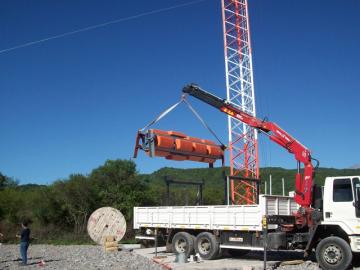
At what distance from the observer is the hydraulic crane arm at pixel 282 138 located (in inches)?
635

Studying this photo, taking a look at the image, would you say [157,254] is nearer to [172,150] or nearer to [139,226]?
[139,226]

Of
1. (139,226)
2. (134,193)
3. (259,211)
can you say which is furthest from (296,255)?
(134,193)

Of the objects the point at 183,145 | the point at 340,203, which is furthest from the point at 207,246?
the point at 340,203

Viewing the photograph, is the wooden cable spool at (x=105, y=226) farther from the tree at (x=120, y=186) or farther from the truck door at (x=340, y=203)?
the truck door at (x=340, y=203)

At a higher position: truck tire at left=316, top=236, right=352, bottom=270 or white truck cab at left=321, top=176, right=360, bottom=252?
white truck cab at left=321, top=176, right=360, bottom=252

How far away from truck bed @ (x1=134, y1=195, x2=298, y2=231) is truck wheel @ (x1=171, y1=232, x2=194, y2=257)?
339 mm

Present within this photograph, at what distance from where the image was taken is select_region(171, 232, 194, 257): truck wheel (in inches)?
709

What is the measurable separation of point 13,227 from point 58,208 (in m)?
3.62

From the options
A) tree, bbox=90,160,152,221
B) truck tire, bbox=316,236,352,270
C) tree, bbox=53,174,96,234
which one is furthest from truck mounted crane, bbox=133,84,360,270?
tree, bbox=53,174,96,234

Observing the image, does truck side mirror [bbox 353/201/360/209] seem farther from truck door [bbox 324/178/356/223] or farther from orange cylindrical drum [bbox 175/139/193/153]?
orange cylindrical drum [bbox 175/139/193/153]

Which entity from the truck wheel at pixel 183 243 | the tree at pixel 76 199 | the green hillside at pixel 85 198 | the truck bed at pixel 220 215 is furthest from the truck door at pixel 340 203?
the tree at pixel 76 199

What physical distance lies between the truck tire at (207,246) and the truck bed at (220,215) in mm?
333

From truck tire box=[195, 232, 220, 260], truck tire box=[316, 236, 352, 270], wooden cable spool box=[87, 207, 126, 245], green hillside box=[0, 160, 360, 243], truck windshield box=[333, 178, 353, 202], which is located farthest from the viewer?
green hillside box=[0, 160, 360, 243]

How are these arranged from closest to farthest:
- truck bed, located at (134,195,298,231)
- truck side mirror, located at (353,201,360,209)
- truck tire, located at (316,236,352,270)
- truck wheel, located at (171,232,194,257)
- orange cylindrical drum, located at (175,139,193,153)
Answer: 1. truck tire, located at (316,236,352,270)
2. truck side mirror, located at (353,201,360,209)
3. truck bed, located at (134,195,298,231)
4. truck wheel, located at (171,232,194,257)
5. orange cylindrical drum, located at (175,139,193,153)
